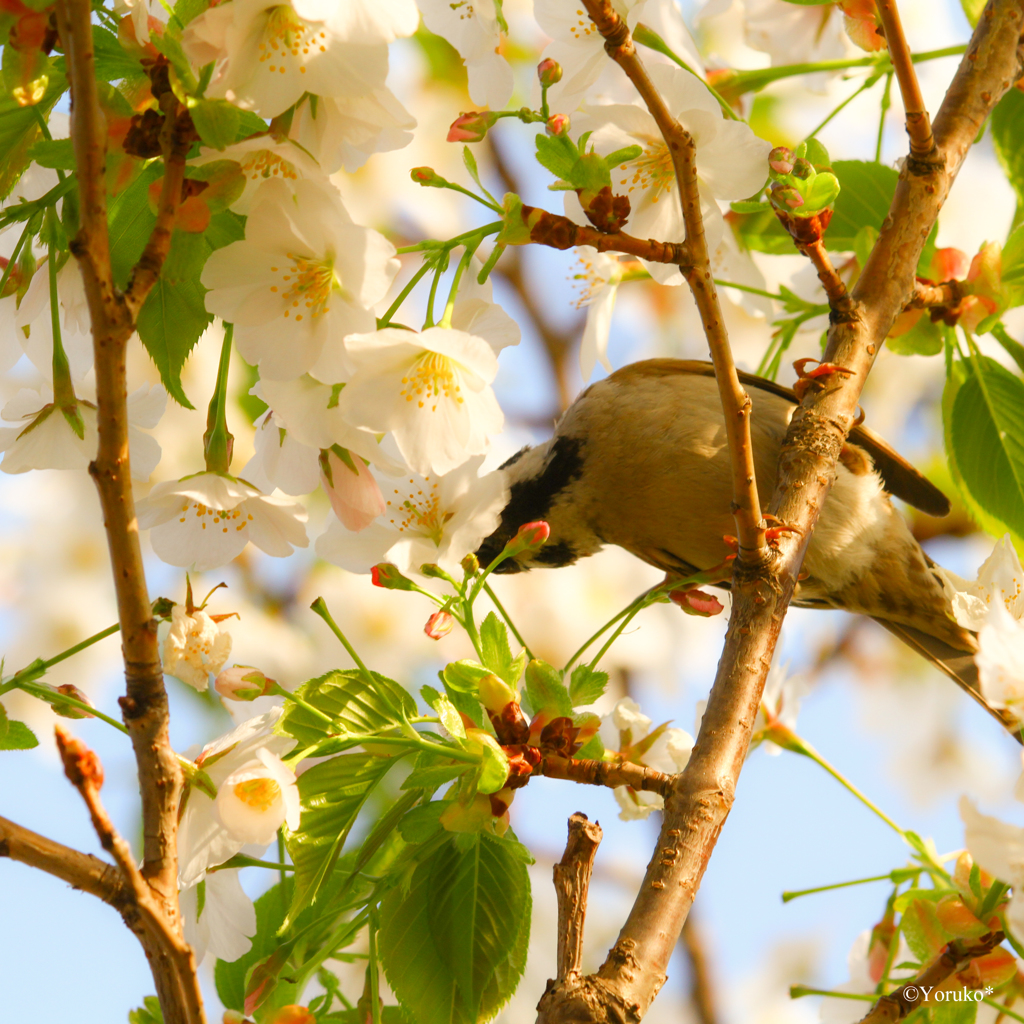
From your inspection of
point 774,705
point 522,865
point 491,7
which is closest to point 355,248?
point 491,7

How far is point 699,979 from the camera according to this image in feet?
12.5

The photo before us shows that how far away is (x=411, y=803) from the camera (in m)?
1.38

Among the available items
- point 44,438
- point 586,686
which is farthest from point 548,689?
point 44,438

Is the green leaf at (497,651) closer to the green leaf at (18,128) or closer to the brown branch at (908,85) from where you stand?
the green leaf at (18,128)

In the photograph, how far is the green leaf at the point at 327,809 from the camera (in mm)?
1319

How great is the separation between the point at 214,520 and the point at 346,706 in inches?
13.1

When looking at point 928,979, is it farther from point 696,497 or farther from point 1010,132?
point 1010,132

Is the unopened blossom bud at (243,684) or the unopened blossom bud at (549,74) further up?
the unopened blossom bud at (549,74)

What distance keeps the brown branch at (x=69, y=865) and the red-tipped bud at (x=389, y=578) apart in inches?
22.2

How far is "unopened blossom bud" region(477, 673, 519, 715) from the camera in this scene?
140cm

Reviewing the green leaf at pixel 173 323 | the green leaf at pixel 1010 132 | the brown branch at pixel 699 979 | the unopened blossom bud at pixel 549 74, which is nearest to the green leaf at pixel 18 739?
the green leaf at pixel 173 323

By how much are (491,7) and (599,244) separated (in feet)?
1.38

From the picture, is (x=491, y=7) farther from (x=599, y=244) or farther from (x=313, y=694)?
(x=313, y=694)

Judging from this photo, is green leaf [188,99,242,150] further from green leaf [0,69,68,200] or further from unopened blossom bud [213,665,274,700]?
unopened blossom bud [213,665,274,700]
